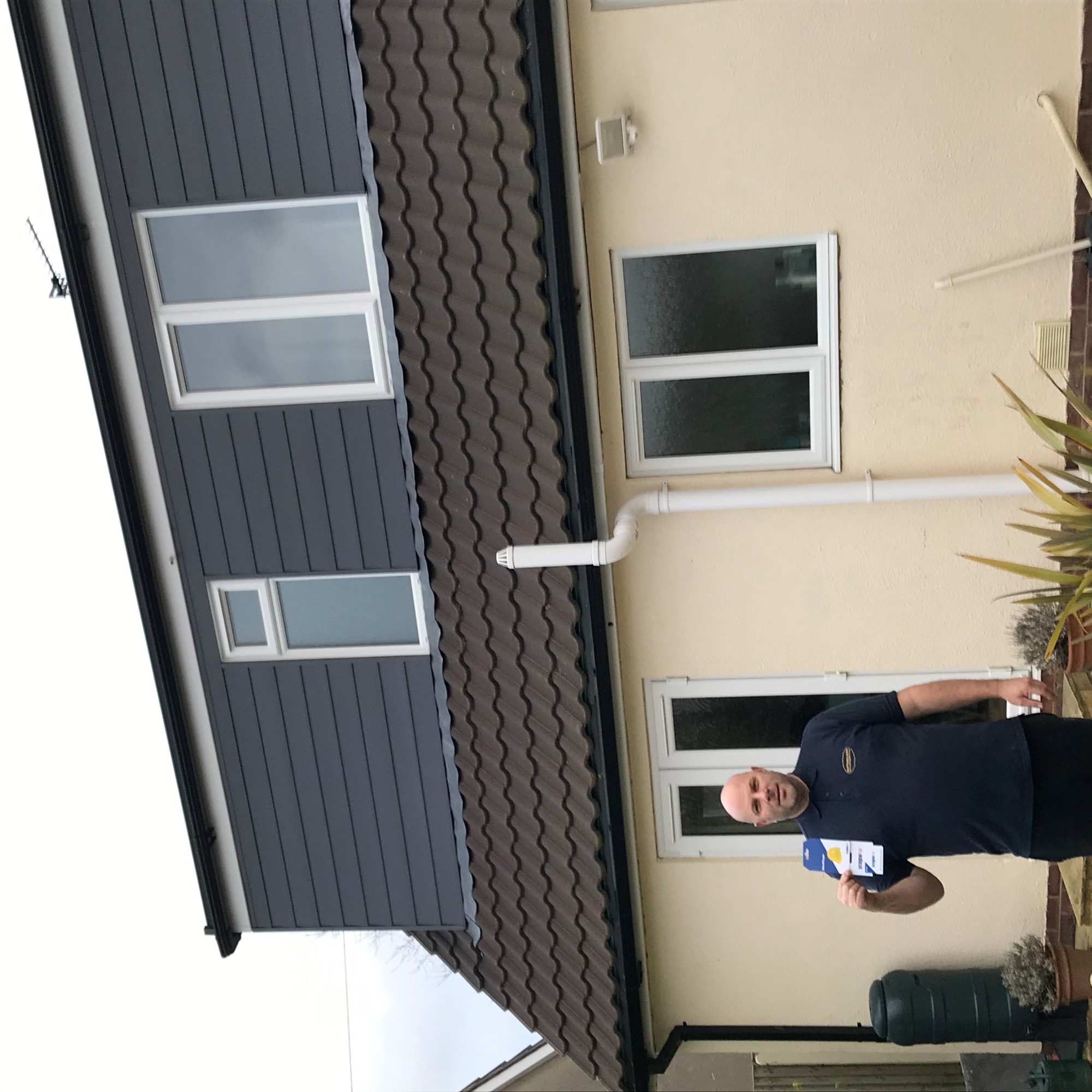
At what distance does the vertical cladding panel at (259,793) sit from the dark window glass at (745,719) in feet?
7.05

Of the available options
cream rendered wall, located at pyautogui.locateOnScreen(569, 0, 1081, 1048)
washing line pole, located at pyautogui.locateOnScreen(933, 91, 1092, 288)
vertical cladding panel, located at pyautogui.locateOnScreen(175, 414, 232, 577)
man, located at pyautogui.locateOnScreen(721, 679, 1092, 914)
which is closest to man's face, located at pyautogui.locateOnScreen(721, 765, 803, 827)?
man, located at pyautogui.locateOnScreen(721, 679, 1092, 914)

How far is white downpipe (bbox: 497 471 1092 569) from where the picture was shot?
3.90 metres

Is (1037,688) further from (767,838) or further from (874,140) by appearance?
(874,140)

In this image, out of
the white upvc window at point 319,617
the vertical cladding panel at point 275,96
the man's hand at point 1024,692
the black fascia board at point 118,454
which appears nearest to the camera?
the man's hand at point 1024,692

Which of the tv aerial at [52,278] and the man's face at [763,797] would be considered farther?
the tv aerial at [52,278]

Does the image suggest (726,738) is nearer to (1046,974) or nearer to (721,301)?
(1046,974)

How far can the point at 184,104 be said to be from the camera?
3.74m

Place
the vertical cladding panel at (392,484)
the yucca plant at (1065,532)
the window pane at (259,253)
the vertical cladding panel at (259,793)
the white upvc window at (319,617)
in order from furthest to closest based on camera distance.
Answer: the vertical cladding panel at (259,793)
the white upvc window at (319,617)
the vertical cladding panel at (392,484)
the window pane at (259,253)
the yucca plant at (1065,532)

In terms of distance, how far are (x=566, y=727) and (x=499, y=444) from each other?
1394 millimetres

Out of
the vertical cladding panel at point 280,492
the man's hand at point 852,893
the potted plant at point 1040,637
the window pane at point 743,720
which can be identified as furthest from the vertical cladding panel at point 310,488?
the potted plant at point 1040,637

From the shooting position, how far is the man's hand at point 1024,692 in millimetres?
3064

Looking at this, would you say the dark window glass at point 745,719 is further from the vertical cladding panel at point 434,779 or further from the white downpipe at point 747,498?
the vertical cladding panel at point 434,779

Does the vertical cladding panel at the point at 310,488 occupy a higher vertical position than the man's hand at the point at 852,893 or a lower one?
higher

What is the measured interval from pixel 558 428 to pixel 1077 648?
97.2 inches
